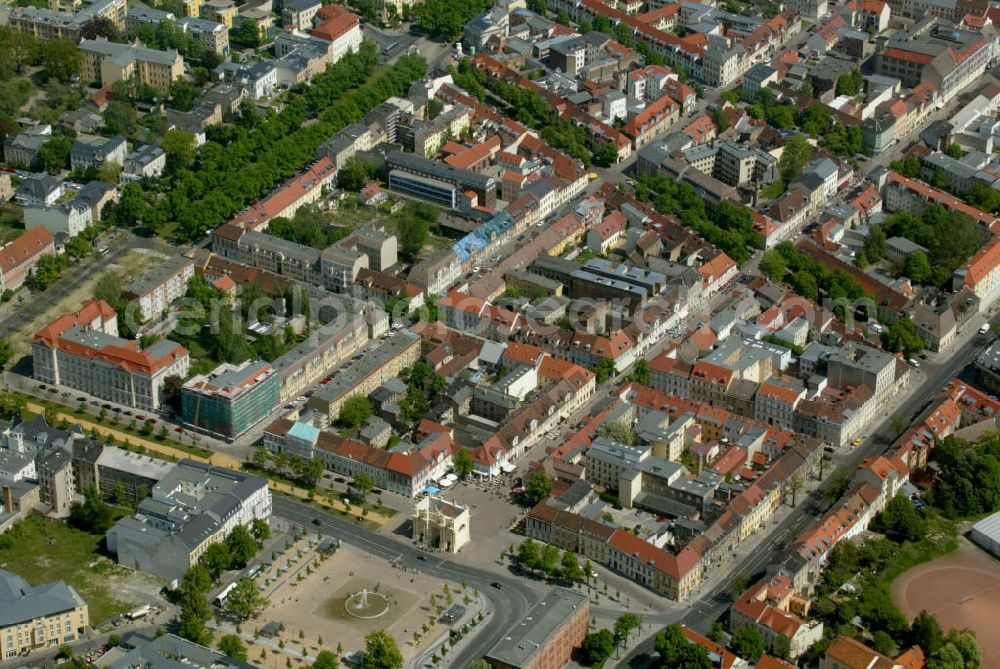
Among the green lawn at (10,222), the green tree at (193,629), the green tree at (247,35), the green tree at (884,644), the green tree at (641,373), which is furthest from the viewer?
the green tree at (247,35)

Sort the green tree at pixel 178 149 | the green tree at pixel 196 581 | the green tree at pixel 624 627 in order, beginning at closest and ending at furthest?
the green tree at pixel 624 627
the green tree at pixel 196 581
the green tree at pixel 178 149

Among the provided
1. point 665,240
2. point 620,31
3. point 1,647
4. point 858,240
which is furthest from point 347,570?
point 620,31

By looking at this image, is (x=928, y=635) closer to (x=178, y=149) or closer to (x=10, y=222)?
(x=178, y=149)

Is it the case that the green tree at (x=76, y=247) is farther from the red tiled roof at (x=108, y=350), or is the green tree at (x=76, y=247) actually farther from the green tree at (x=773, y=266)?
the green tree at (x=773, y=266)

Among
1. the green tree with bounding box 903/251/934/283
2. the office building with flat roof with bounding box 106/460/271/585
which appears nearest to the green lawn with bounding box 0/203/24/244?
the office building with flat roof with bounding box 106/460/271/585

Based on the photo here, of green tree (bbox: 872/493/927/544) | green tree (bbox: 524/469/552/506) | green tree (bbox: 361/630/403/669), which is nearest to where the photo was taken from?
green tree (bbox: 361/630/403/669)

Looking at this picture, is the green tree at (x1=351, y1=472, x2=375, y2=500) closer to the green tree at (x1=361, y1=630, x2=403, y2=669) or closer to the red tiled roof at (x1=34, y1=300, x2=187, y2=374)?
the green tree at (x1=361, y1=630, x2=403, y2=669)

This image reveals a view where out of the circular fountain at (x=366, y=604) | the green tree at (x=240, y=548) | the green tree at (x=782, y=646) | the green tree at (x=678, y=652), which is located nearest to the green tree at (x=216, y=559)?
the green tree at (x=240, y=548)

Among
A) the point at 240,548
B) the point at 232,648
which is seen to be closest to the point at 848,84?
the point at 240,548
